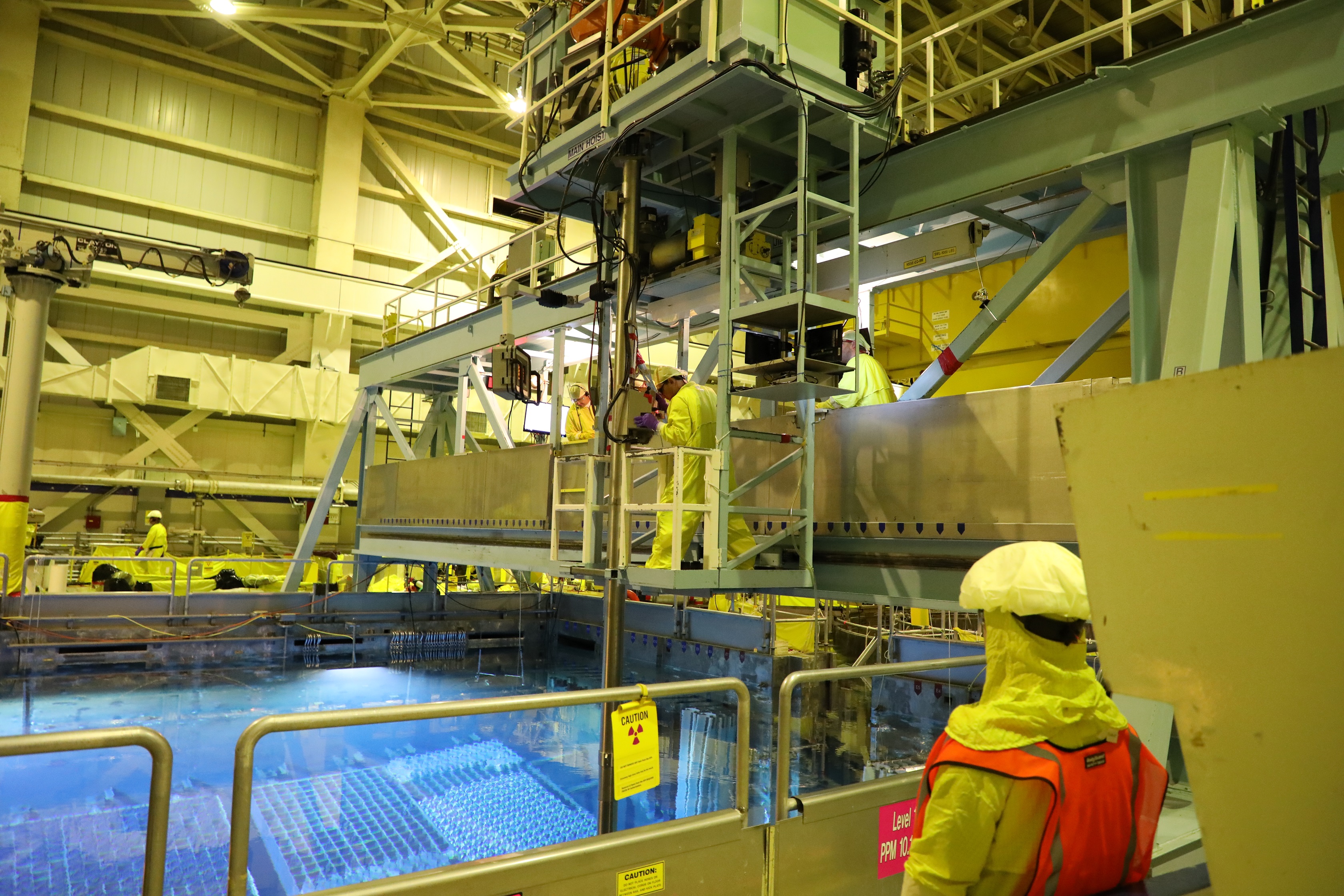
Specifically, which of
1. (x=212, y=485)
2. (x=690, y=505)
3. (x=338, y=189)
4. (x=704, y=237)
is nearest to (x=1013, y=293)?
(x=704, y=237)

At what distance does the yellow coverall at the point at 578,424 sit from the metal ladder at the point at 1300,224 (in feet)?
24.3

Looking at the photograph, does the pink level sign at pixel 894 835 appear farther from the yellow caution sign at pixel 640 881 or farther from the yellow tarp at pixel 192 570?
the yellow tarp at pixel 192 570

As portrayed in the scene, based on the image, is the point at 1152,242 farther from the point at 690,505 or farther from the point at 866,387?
the point at 690,505

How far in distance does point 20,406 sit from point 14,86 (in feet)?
31.1

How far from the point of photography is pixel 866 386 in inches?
293

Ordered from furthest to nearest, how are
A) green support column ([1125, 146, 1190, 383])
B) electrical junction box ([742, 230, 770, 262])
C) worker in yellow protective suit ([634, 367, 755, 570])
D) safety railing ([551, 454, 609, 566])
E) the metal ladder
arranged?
safety railing ([551, 454, 609, 566]), electrical junction box ([742, 230, 770, 262]), worker in yellow protective suit ([634, 367, 755, 570]), green support column ([1125, 146, 1190, 383]), the metal ladder

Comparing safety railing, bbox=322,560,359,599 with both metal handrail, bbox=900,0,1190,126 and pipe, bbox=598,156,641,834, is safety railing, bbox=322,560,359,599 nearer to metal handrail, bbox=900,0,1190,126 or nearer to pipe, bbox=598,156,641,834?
pipe, bbox=598,156,641,834

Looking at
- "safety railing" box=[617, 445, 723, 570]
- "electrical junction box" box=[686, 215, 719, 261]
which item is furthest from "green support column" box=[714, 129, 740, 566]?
"electrical junction box" box=[686, 215, 719, 261]

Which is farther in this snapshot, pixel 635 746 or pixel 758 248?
pixel 758 248

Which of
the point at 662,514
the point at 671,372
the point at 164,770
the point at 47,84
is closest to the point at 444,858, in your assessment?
the point at 662,514

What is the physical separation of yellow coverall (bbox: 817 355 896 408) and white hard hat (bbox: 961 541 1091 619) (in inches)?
201

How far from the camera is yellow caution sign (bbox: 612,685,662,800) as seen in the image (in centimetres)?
337

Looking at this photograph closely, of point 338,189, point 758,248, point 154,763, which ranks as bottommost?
point 154,763

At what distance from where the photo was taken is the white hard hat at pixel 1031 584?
2059mm
